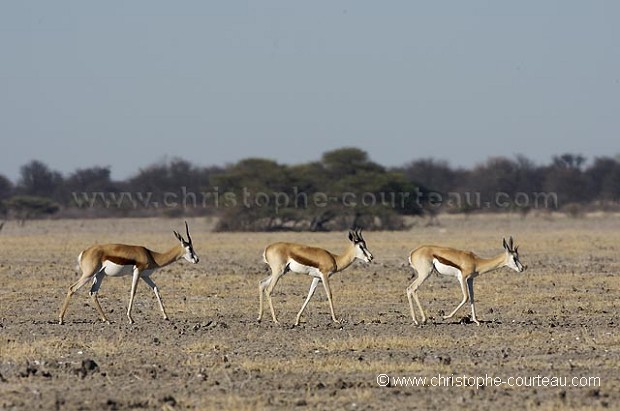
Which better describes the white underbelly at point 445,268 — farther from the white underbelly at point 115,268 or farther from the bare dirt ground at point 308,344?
the white underbelly at point 115,268

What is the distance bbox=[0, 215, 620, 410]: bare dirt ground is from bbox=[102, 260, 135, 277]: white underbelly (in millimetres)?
629

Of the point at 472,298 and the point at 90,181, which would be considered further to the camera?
the point at 90,181

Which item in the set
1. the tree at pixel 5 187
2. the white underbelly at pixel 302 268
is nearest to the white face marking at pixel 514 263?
the white underbelly at pixel 302 268

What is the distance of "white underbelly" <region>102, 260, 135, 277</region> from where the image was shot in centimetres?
1566

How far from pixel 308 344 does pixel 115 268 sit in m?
3.77

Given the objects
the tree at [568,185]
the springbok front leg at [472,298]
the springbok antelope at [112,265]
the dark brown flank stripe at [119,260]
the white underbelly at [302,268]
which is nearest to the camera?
the springbok front leg at [472,298]

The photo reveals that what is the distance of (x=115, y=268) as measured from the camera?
15703mm

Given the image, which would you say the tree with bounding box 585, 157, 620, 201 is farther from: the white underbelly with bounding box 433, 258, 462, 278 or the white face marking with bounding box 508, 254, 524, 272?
the white underbelly with bounding box 433, 258, 462, 278

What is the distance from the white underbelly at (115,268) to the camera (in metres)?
15.7

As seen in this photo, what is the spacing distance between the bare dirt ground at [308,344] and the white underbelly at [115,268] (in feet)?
2.06

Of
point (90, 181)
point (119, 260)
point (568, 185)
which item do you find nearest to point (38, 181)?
point (90, 181)

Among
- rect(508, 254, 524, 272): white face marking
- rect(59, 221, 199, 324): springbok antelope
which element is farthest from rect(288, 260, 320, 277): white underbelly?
rect(508, 254, 524, 272): white face marking

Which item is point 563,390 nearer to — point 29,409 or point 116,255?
point 29,409

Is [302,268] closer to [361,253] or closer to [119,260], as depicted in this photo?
[361,253]
